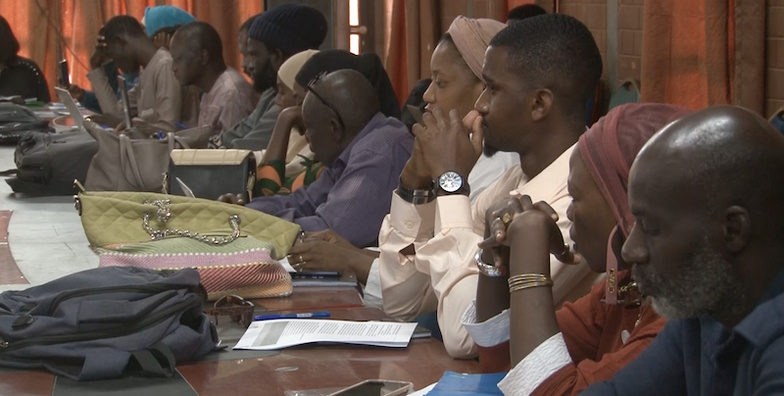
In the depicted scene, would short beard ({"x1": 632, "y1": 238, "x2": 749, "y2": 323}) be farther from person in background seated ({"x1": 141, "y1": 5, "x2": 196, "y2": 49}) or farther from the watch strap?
person in background seated ({"x1": 141, "y1": 5, "x2": 196, "y2": 49})

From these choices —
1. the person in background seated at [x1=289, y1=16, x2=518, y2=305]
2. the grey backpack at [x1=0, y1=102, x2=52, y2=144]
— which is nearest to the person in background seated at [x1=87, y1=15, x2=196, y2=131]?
the grey backpack at [x1=0, y1=102, x2=52, y2=144]

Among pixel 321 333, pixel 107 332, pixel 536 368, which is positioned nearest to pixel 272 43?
pixel 321 333

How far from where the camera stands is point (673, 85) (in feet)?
11.7

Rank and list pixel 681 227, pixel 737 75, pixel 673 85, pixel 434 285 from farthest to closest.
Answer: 1. pixel 673 85
2. pixel 737 75
3. pixel 434 285
4. pixel 681 227

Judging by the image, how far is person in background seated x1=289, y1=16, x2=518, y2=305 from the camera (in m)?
2.87

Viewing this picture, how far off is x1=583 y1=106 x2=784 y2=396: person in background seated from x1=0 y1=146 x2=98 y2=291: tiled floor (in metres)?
1.85

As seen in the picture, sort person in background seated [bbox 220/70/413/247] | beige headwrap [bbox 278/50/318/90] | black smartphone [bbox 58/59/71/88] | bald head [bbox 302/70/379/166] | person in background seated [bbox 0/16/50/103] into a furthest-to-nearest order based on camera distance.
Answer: person in background seated [bbox 0/16/50/103] < black smartphone [bbox 58/59/71/88] < beige headwrap [bbox 278/50/318/90] < bald head [bbox 302/70/379/166] < person in background seated [bbox 220/70/413/247]

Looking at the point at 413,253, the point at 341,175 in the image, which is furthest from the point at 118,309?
the point at 341,175

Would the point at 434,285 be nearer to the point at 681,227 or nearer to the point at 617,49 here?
the point at 681,227

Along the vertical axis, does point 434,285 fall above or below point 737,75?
below

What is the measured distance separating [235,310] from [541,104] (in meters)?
0.77

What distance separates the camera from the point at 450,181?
8.13 feet

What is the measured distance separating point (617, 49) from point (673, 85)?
2.47ft

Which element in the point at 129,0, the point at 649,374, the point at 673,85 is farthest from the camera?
the point at 129,0
